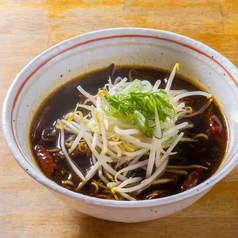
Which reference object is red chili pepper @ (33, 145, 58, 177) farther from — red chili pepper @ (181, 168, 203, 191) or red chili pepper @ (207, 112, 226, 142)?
red chili pepper @ (207, 112, 226, 142)

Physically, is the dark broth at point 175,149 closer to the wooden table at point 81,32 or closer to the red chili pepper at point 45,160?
the red chili pepper at point 45,160

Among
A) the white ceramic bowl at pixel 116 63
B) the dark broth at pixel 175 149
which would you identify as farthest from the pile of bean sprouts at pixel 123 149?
the white ceramic bowl at pixel 116 63

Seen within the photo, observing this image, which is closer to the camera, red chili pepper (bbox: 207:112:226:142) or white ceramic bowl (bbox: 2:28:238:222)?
white ceramic bowl (bbox: 2:28:238:222)

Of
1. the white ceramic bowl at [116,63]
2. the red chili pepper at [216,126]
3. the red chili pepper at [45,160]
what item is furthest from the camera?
the red chili pepper at [216,126]

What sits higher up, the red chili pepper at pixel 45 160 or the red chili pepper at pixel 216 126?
the red chili pepper at pixel 216 126

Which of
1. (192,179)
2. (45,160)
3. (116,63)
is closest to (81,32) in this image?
(116,63)

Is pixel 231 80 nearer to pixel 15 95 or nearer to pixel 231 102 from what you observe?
pixel 231 102

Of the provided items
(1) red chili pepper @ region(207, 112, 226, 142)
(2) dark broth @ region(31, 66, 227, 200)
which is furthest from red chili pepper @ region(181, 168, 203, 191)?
(1) red chili pepper @ region(207, 112, 226, 142)
